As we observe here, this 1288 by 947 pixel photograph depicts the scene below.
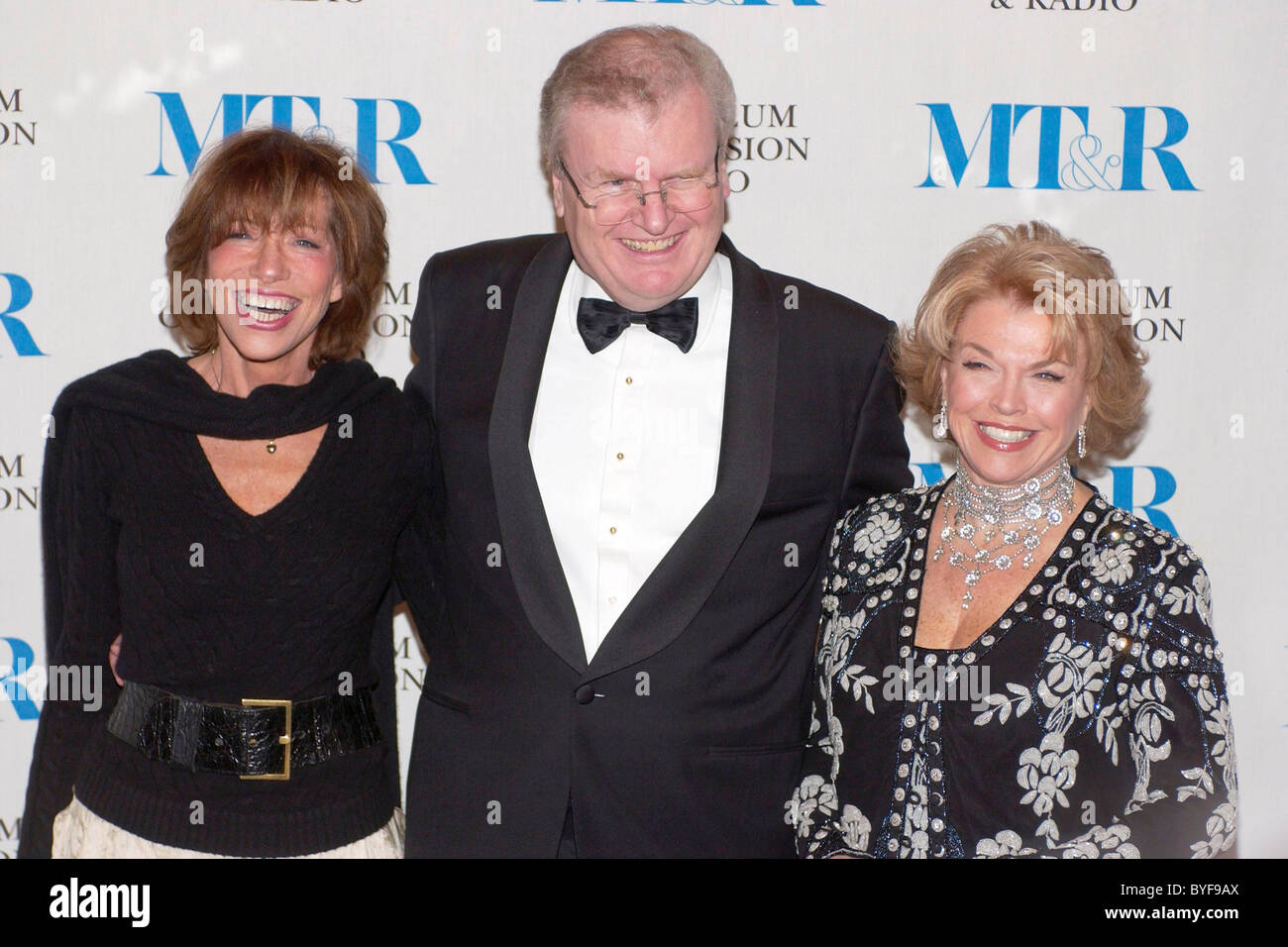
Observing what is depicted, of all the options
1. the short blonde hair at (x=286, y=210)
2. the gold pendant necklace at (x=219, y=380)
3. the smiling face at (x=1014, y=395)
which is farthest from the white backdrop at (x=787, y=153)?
the smiling face at (x=1014, y=395)

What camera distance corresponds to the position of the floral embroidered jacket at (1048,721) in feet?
5.79

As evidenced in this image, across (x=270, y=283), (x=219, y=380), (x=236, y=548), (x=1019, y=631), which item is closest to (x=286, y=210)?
(x=270, y=283)

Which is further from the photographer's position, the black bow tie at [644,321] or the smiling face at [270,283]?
the black bow tie at [644,321]

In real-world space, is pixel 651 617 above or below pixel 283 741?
above

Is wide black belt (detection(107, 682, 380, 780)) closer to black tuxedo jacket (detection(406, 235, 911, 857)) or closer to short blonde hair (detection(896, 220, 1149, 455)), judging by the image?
black tuxedo jacket (detection(406, 235, 911, 857))

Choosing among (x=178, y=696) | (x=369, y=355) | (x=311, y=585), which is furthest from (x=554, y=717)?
(x=369, y=355)

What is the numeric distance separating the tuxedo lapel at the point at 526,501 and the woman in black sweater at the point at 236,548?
0.59 ft

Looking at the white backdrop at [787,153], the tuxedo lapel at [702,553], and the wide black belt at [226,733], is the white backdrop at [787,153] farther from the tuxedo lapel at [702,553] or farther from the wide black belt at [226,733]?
the wide black belt at [226,733]

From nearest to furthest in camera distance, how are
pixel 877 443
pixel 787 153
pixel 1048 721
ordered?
1. pixel 1048 721
2. pixel 877 443
3. pixel 787 153

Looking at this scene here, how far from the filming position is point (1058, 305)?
6.25 ft

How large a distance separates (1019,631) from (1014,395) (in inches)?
14.2

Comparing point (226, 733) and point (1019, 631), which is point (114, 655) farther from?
point (1019, 631)

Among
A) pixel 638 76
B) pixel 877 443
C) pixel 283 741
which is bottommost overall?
pixel 283 741

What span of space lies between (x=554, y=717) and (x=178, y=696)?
1.88 ft
